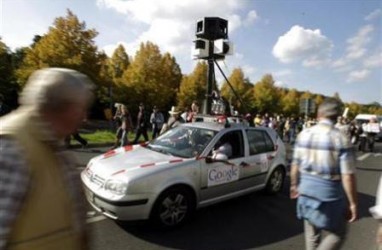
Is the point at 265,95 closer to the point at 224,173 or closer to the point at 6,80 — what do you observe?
the point at 6,80

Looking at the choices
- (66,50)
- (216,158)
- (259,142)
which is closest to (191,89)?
(66,50)

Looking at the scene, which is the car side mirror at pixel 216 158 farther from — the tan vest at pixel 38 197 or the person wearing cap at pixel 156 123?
the person wearing cap at pixel 156 123

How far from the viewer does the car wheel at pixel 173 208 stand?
18.1 ft

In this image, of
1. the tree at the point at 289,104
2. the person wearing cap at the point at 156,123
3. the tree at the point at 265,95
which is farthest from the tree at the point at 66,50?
the tree at the point at 289,104

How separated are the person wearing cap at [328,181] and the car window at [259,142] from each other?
3323mm

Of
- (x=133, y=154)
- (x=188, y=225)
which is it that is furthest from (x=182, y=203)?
(x=133, y=154)

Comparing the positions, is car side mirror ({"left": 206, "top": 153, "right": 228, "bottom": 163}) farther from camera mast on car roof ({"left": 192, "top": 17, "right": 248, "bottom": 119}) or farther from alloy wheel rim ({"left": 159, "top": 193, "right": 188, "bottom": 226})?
camera mast on car roof ({"left": 192, "top": 17, "right": 248, "bottom": 119})

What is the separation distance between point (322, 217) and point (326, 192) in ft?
0.76

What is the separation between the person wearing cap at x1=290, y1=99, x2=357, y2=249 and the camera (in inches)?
146

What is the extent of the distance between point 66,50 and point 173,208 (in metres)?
29.7

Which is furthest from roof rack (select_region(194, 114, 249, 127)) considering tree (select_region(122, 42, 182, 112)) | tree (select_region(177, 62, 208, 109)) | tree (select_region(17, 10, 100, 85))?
tree (select_region(177, 62, 208, 109))

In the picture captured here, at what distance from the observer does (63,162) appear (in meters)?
1.81

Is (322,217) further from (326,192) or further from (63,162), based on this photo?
(63,162)

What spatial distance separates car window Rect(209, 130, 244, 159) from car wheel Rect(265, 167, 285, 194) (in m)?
1.15
